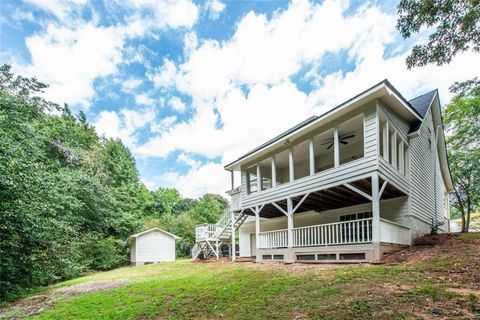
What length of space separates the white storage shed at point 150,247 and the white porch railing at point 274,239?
14918 millimetres

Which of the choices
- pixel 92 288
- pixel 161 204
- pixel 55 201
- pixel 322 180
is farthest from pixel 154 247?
pixel 322 180

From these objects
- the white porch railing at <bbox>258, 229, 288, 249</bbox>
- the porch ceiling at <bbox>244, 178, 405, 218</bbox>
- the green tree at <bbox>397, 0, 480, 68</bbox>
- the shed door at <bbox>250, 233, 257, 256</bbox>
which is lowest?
the shed door at <bbox>250, 233, 257, 256</bbox>

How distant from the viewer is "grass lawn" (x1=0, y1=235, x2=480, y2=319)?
404 cm

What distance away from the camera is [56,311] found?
700 cm

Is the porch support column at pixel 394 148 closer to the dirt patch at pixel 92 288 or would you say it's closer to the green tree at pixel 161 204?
the dirt patch at pixel 92 288

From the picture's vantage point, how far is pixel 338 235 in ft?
31.3

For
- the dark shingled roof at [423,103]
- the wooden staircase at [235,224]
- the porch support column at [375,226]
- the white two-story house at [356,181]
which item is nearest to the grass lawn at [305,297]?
the porch support column at [375,226]

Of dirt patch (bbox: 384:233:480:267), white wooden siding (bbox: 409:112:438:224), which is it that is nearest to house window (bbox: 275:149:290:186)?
white wooden siding (bbox: 409:112:438:224)

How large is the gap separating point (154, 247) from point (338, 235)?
19.4 m

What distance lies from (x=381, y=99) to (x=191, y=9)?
1032 cm

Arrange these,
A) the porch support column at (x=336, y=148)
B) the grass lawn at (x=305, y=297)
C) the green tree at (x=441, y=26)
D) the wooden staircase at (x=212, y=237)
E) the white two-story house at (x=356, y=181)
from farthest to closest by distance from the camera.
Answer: the wooden staircase at (x=212, y=237), the porch support column at (x=336, y=148), the white two-story house at (x=356, y=181), the green tree at (x=441, y=26), the grass lawn at (x=305, y=297)

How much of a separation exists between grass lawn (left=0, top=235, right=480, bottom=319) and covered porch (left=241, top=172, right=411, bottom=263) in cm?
162

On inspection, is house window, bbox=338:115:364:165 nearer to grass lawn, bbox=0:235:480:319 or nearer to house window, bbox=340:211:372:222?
house window, bbox=340:211:372:222

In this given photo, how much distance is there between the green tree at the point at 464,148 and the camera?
18.2 m
